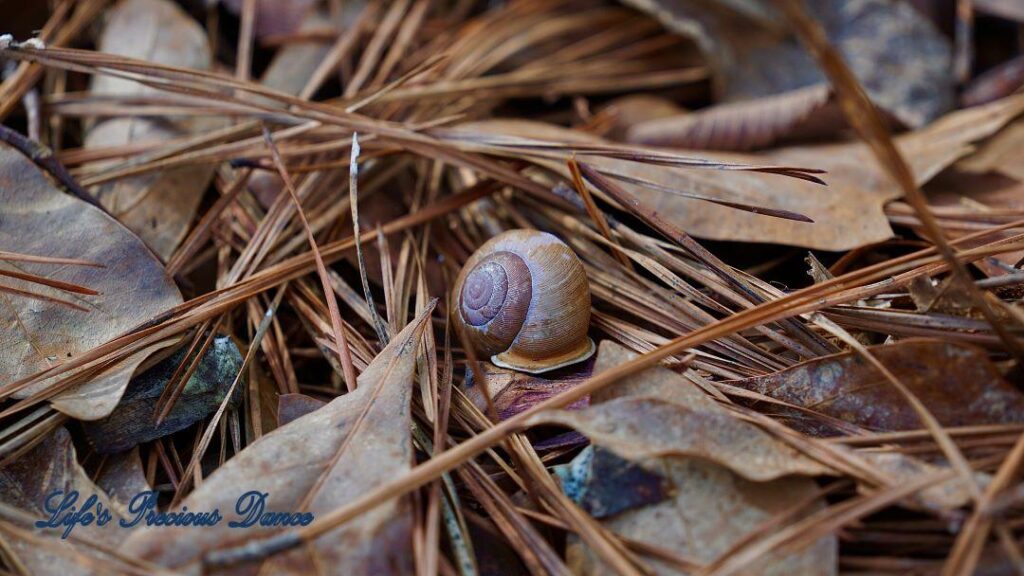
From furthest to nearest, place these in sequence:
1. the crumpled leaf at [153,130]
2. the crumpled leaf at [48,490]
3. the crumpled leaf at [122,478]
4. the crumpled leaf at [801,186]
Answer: the crumpled leaf at [153,130] < the crumpled leaf at [801,186] < the crumpled leaf at [122,478] < the crumpled leaf at [48,490]

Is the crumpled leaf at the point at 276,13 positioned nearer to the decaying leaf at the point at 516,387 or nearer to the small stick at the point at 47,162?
the small stick at the point at 47,162

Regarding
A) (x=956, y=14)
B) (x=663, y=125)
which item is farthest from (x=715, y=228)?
(x=956, y=14)

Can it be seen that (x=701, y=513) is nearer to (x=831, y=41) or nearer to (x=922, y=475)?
(x=922, y=475)

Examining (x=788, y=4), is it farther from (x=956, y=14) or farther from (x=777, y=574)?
(x=956, y=14)

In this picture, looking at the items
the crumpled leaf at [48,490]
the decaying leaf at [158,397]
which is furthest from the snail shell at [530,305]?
the crumpled leaf at [48,490]

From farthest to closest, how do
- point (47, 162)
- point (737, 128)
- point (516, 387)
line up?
1. point (737, 128)
2. point (47, 162)
3. point (516, 387)

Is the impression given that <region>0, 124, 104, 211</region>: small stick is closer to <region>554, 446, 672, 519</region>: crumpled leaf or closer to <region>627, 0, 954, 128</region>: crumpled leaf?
<region>554, 446, 672, 519</region>: crumpled leaf

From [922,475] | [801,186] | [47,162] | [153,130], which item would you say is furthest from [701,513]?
[153,130]
